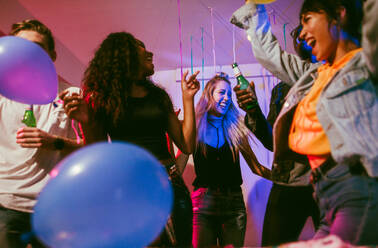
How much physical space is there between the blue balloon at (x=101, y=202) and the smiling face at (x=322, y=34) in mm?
725

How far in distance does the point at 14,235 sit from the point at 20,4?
2.20 metres

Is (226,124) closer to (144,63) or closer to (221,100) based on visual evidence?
(221,100)

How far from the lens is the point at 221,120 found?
2332 millimetres

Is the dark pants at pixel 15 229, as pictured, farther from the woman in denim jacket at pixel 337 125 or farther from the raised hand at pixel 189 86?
the woman in denim jacket at pixel 337 125

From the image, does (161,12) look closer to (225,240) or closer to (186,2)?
(186,2)

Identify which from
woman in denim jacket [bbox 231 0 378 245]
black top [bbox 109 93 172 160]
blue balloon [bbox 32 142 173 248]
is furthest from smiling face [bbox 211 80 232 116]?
blue balloon [bbox 32 142 173 248]

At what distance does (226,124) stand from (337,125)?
1346mm

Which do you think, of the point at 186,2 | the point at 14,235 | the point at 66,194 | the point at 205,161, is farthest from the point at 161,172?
the point at 186,2

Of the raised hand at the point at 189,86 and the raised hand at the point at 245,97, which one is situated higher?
the raised hand at the point at 189,86

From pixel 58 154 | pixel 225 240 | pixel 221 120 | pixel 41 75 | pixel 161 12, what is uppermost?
pixel 161 12

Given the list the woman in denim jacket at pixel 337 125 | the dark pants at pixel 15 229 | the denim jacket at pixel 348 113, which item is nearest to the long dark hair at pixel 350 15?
the woman in denim jacket at pixel 337 125

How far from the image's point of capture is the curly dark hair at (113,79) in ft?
4.59

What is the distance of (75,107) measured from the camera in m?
1.27

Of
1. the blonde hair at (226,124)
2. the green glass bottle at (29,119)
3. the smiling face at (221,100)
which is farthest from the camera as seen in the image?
the smiling face at (221,100)
